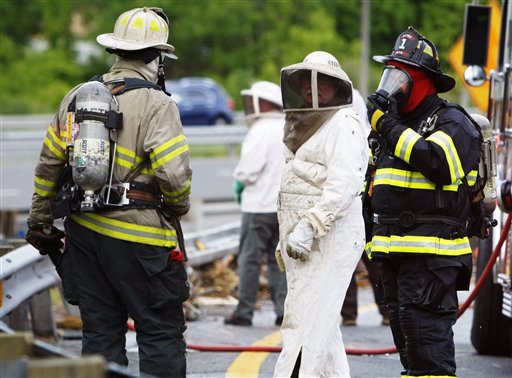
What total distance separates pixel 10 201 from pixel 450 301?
1395 centimetres

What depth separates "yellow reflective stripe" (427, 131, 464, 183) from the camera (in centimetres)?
594

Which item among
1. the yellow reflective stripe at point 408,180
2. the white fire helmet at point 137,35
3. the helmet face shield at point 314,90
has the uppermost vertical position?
the white fire helmet at point 137,35

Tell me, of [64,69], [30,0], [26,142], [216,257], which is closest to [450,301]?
[216,257]

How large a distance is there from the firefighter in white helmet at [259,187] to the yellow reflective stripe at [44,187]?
373 cm

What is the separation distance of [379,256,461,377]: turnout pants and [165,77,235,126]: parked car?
29.9m

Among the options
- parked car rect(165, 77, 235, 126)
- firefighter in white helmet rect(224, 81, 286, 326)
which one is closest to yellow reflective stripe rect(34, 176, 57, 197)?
firefighter in white helmet rect(224, 81, 286, 326)

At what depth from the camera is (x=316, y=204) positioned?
585 cm

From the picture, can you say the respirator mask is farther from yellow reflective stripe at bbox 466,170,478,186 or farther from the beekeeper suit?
yellow reflective stripe at bbox 466,170,478,186

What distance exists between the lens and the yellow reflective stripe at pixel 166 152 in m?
5.86

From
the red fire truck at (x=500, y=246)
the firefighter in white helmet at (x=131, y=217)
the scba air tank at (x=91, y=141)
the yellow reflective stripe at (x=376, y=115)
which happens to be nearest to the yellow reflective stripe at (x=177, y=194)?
the firefighter in white helmet at (x=131, y=217)

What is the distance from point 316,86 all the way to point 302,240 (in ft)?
2.59

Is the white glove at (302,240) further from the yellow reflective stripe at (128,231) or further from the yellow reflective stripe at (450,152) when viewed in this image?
the yellow reflective stripe at (450,152)

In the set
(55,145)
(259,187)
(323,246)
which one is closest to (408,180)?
(323,246)

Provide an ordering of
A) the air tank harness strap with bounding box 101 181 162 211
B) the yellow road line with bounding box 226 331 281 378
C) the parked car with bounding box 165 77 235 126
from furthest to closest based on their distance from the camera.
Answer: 1. the parked car with bounding box 165 77 235 126
2. the yellow road line with bounding box 226 331 281 378
3. the air tank harness strap with bounding box 101 181 162 211
